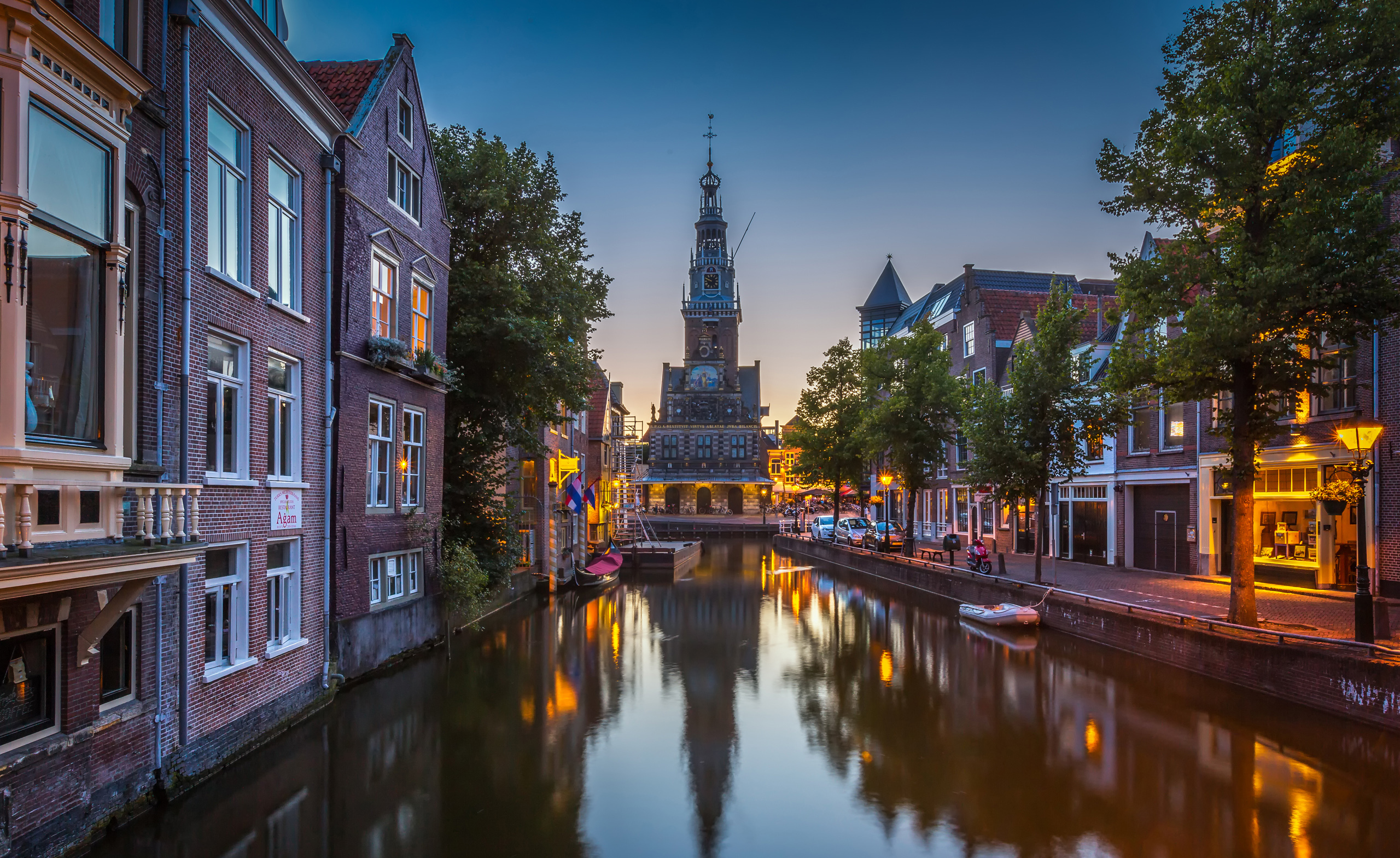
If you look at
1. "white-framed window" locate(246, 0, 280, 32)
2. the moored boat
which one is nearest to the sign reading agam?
"white-framed window" locate(246, 0, 280, 32)

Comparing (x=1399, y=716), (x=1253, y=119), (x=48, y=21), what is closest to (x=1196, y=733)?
(x=1399, y=716)

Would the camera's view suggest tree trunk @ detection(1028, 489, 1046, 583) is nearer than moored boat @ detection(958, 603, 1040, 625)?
No

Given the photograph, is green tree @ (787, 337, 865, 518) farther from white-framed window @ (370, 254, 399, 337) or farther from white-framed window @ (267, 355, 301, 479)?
white-framed window @ (267, 355, 301, 479)

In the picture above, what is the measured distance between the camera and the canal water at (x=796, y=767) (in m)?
9.17

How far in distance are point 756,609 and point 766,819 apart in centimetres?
2002

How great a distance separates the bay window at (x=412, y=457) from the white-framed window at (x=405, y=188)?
171 inches

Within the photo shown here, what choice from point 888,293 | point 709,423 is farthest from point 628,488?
point 888,293

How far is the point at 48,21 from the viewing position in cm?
711

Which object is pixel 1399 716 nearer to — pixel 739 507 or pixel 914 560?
pixel 914 560

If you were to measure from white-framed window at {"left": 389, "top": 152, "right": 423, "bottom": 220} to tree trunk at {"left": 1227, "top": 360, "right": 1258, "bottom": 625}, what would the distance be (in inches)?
669

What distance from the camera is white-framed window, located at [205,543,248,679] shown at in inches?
443

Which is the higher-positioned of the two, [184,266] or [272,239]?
[272,239]

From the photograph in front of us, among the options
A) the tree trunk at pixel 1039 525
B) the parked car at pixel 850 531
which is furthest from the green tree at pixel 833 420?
the tree trunk at pixel 1039 525

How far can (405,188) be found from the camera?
1880cm
